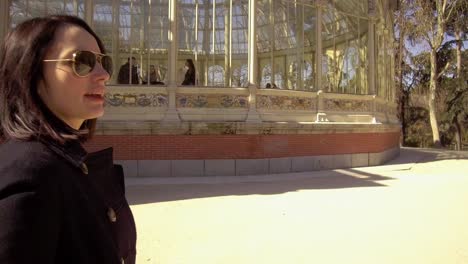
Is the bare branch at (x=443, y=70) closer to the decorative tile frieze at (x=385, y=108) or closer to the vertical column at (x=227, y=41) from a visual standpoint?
A: the decorative tile frieze at (x=385, y=108)

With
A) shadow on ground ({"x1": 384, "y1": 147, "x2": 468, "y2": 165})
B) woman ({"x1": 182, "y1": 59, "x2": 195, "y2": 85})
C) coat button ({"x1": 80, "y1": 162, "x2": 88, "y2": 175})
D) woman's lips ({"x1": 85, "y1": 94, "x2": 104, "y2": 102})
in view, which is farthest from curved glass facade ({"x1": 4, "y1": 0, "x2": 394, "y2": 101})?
coat button ({"x1": 80, "y1": 162, "x2": 88, "y2": 175})

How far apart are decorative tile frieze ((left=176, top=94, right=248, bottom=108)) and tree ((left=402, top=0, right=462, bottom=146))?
18806mm

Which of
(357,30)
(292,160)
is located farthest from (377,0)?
(292,160)

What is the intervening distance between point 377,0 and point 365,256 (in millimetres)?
13580

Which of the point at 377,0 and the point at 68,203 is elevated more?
the point at 377,0

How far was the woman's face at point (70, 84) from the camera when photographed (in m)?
1.27

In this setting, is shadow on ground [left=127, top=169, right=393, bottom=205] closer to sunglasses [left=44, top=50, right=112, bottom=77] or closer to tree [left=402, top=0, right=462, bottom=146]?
sunglasses [left=44, top=50, right=112, bottom=77]

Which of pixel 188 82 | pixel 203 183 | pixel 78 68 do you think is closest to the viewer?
pixel 78 68

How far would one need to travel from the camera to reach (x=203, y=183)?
9.88 m

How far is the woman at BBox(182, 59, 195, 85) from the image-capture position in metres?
11.7

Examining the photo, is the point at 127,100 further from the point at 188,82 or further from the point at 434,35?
the point at 434,35

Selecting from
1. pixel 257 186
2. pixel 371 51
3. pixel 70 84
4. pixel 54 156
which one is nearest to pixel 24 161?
pixel 54 156

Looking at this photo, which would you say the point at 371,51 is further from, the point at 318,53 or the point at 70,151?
the point at 70,151

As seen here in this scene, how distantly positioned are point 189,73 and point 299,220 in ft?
22.5
